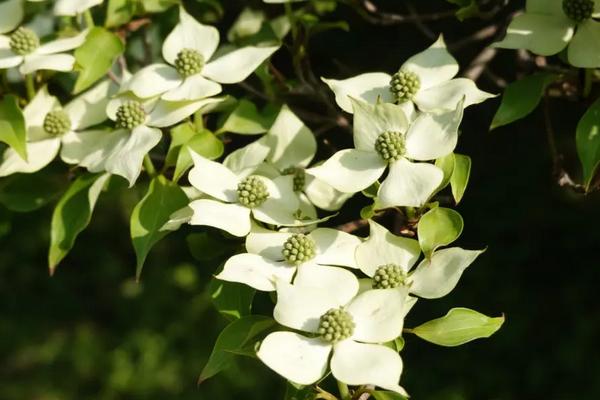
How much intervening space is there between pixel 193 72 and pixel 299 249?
368mm

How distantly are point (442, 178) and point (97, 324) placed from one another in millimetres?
2481

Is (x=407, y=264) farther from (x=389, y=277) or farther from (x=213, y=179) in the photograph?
(x=213, y=179)

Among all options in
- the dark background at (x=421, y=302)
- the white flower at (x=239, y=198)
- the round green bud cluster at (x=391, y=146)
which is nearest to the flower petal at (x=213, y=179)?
the white flower at (x=239, y=198)

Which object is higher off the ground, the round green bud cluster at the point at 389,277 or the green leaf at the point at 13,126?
the round green bud cluster at the point at 389,277

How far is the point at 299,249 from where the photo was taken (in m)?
1.06

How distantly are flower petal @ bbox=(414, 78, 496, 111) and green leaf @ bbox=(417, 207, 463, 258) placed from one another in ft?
0.54

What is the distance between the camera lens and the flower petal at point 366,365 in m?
0.93

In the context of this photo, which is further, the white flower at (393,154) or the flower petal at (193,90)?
the flower petal at (193,90)

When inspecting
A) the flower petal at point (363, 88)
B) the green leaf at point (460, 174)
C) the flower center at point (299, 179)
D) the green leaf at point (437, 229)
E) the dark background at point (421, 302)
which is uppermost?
the flower petal at point (363, 88)

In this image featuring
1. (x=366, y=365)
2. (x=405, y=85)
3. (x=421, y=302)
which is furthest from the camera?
(x=421, y=302)

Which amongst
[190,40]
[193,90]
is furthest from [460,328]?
[190,40]

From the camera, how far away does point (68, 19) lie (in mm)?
1559

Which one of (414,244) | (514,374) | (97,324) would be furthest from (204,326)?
(414,244)

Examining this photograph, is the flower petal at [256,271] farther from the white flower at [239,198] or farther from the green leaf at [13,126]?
the green leaf at [13,126]
